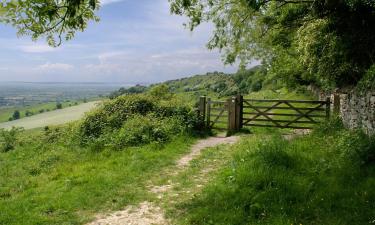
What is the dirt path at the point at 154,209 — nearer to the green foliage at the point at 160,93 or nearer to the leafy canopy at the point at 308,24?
the leafy canopy at the point at 308,24

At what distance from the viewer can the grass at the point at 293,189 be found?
6.68 meters

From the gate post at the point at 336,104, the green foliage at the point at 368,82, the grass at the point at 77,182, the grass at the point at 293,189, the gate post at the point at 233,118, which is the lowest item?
the grass at the point at 77,182

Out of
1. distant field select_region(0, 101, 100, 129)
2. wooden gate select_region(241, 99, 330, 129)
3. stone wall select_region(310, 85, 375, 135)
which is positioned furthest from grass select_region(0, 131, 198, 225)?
distant field select_region(0, 101, 100, 129)

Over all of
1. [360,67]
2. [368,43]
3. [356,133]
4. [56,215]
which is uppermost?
[368,43]

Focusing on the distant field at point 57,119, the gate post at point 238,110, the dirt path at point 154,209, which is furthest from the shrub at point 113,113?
the distant field at point 57,119

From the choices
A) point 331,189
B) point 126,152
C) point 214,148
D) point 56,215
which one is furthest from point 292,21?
point 56,215

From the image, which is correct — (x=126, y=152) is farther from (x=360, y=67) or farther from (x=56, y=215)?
(x=360, y=67)

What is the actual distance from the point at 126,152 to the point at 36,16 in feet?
23.4

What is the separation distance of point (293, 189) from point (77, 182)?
6.06m

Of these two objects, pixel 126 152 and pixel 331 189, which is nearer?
pixel 331 189

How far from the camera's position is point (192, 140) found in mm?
16156

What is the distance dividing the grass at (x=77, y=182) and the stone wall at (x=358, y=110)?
625 centimetres

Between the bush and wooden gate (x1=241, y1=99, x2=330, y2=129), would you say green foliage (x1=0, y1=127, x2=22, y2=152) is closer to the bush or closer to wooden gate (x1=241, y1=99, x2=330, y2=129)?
the bush

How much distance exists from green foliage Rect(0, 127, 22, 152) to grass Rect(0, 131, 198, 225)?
497 cm
